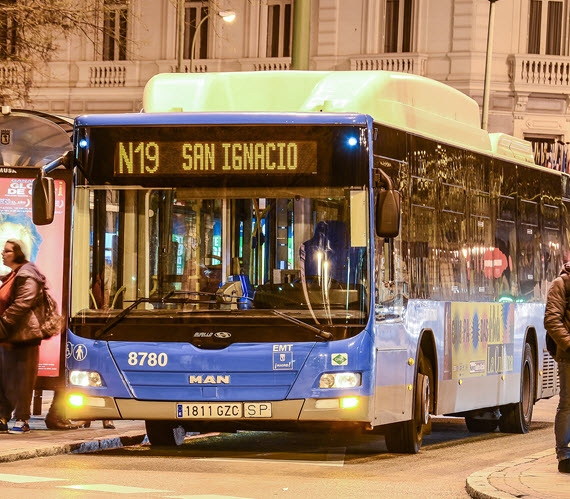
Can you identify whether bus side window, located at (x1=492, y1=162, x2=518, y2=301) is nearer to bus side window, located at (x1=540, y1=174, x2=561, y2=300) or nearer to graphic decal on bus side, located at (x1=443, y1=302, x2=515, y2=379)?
graphic decal on bus side, located at (x1=443, y1=302, x2=515, y2=379)

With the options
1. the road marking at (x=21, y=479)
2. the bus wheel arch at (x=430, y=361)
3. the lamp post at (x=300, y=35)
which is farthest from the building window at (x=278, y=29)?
the road marking at (x=21, y=479)

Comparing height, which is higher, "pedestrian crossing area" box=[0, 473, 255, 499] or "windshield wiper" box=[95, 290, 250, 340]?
"windshield wiper" box=[95, 290, 250, 340]

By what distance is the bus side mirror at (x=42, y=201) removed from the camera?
12.5 metres

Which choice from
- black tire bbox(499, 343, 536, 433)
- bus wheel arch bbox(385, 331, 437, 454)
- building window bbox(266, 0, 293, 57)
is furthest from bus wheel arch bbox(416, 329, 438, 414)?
building window bbox(266, 0, 293, 57)

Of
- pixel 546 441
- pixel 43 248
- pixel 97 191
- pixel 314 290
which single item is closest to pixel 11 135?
pixel 43 248

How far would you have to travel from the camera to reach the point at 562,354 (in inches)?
473

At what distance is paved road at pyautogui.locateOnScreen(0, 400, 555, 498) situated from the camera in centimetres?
1101

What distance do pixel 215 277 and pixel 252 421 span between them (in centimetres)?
115

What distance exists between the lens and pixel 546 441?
16.7 m

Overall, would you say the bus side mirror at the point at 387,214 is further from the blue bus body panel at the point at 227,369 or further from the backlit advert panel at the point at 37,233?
the backlit advert panel at the point at 37,233

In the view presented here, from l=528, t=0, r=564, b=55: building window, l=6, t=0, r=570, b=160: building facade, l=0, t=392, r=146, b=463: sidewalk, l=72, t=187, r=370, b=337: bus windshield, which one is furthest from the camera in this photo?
l=528, t=0, r=564, b=55: building window

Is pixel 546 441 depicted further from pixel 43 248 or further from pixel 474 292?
pixel 43 248

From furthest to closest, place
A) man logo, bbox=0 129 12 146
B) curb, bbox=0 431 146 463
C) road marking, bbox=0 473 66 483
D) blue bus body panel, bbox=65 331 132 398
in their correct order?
man logo, bbox=0 129 12 146, curb, bbox=0 431 146 463, blue bus body panel, bbox=65 331 132 398, road marking, bbox=0 473 66 483

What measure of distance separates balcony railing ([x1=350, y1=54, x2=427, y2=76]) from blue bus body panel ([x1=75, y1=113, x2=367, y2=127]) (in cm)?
2697
